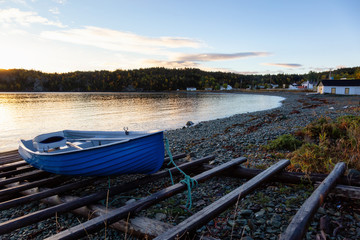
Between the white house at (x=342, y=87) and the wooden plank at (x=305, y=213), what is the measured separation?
273 ft

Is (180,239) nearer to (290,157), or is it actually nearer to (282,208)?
(282,208)

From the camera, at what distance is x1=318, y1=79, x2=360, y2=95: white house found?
68.9 m

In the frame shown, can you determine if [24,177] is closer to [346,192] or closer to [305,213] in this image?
[305,213]

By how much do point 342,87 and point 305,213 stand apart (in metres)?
86.0

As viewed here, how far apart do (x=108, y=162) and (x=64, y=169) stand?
4.46 ft

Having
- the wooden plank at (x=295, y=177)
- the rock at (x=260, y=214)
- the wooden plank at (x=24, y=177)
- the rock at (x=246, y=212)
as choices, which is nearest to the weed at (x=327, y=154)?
the wooden plank at (x=295, y=177)

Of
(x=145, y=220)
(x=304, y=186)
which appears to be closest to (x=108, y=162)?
(x=145, y=220)

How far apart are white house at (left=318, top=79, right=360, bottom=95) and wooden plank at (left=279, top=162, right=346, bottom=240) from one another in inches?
3275

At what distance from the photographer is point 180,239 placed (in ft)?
10.6

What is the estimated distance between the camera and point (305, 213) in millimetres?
3234

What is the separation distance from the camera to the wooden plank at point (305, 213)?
2.80 m

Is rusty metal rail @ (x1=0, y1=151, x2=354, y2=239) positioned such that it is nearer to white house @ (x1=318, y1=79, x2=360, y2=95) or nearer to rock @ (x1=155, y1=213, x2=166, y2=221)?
rock @ (x1=155, y1=213, x2=166, y2=221)

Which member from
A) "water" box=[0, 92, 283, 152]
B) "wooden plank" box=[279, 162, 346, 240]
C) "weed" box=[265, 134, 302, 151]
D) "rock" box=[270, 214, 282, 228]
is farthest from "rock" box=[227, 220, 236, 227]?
"water" box=[0, 92, 283, 152]

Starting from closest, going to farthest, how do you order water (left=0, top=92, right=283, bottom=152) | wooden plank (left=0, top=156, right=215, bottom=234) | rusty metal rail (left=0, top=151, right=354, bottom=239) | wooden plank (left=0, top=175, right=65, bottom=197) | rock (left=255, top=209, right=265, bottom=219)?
rusty metal rail (left=0, top=151, right=354, bottom=239) → wooden plank (left=0, top=156, right=215, bottom=234) → rock (left=255, top=209, right=265, bottom=219) → wooden plank (left=0, top=175, right=65, bottom=197) → water (left=0, top=92, right=283, bottom=152)
